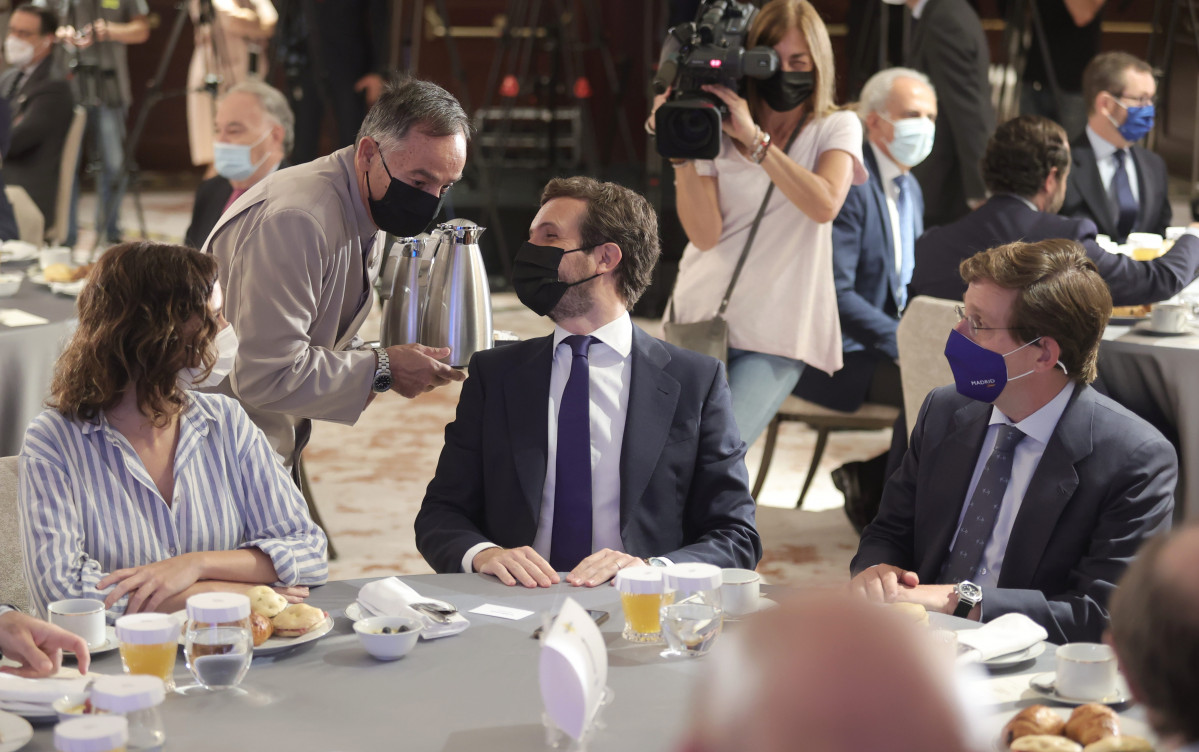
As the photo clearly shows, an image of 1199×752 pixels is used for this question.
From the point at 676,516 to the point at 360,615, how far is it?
0.72 meters

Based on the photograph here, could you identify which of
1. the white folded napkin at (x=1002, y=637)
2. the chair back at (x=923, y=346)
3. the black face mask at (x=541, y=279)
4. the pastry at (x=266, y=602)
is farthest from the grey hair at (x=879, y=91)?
the pastry at (x=266, y=602)

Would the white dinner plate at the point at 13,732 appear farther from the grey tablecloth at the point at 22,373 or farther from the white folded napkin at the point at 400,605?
the grey tablecloth at the point at 22,373

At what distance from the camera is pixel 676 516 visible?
228 centimetres

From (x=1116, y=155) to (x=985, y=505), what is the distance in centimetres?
285

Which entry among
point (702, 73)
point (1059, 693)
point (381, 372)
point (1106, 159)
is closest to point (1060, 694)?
point (1059, 693)

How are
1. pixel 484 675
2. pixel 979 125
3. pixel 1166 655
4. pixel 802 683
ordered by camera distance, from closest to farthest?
1. pixel 802 683
2. pixel 1166 655
3. pixel 484 675
4. pixel 979 125

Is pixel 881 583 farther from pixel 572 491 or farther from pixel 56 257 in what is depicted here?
pixel 56 257

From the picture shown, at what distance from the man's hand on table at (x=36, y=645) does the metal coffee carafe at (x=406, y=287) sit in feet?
4.17

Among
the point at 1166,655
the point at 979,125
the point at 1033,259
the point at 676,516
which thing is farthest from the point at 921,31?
the point at 1166,655

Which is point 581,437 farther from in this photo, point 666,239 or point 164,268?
point 666,239

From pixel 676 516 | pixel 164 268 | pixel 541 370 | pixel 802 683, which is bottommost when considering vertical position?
pixel 676 516

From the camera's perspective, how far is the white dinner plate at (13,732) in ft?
4.32

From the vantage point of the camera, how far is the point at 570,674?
4.31 feet

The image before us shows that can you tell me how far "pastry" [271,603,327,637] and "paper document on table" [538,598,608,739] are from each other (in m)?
0.41
